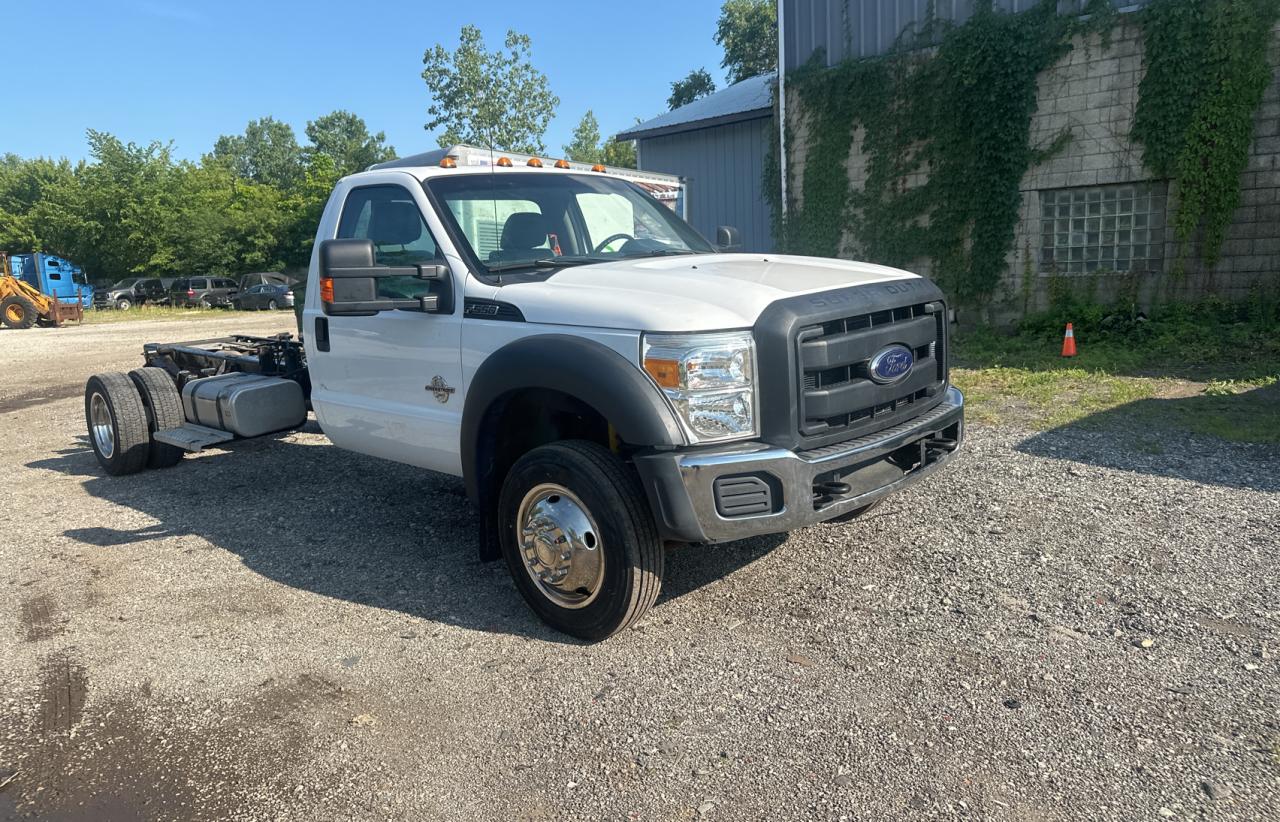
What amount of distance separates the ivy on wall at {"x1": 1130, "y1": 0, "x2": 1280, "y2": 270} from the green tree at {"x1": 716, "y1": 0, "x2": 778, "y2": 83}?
51030 mm

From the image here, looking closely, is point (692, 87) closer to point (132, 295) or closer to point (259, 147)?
point (132, 295)

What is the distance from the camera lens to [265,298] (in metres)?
36.7

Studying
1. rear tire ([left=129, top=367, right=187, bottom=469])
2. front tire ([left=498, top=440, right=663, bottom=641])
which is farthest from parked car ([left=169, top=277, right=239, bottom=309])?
front tire ([left=498, top=440, right=663, bottom=641])

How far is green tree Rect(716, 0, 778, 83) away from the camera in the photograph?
59469 millimetres

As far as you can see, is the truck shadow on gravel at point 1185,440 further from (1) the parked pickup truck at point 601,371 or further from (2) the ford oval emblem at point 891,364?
(2) the ford oval emblem at point 891,364

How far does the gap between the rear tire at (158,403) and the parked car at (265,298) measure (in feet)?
103

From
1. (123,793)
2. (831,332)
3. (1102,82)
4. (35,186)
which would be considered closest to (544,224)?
(831,332)

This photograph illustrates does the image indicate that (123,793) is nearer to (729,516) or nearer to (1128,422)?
(729,516)

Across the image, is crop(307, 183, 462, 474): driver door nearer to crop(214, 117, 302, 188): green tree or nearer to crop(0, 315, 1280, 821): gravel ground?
crop(0, 315, 1280, 821): gravel ground

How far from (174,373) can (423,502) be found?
297 centimetres

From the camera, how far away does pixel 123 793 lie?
300 centimetres

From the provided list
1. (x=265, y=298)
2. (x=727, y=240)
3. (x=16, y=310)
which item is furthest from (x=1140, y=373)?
(x=265, y=298)

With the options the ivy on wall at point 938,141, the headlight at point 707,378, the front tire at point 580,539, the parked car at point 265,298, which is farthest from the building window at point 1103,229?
the parked car at point 265,298

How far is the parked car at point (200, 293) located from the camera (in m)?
38.0
